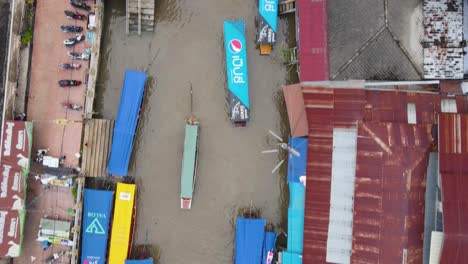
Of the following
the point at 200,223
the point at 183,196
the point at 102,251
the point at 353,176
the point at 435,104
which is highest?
the point at 435,104

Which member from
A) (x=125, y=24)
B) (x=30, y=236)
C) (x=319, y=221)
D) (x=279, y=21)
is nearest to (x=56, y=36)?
(x=125, y=24)

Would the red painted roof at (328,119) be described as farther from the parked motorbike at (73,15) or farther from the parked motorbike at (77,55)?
the parked motorbike at (73,15)

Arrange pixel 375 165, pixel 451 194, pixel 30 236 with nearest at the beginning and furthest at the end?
1. pixel 451 194
2. pixel 375 165
3. pixel 30 236

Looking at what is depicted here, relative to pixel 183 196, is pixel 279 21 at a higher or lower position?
higher

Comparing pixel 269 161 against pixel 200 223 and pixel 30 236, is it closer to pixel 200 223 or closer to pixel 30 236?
pixel 200 223

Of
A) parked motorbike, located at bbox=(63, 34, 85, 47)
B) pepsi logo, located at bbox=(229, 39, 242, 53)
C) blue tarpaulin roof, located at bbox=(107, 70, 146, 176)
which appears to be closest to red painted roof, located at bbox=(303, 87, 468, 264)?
pepsi logo, located at bbox=(229, 39, 242, 53)

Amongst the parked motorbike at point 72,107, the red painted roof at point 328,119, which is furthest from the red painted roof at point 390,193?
the parked motorbike at point 72,107
